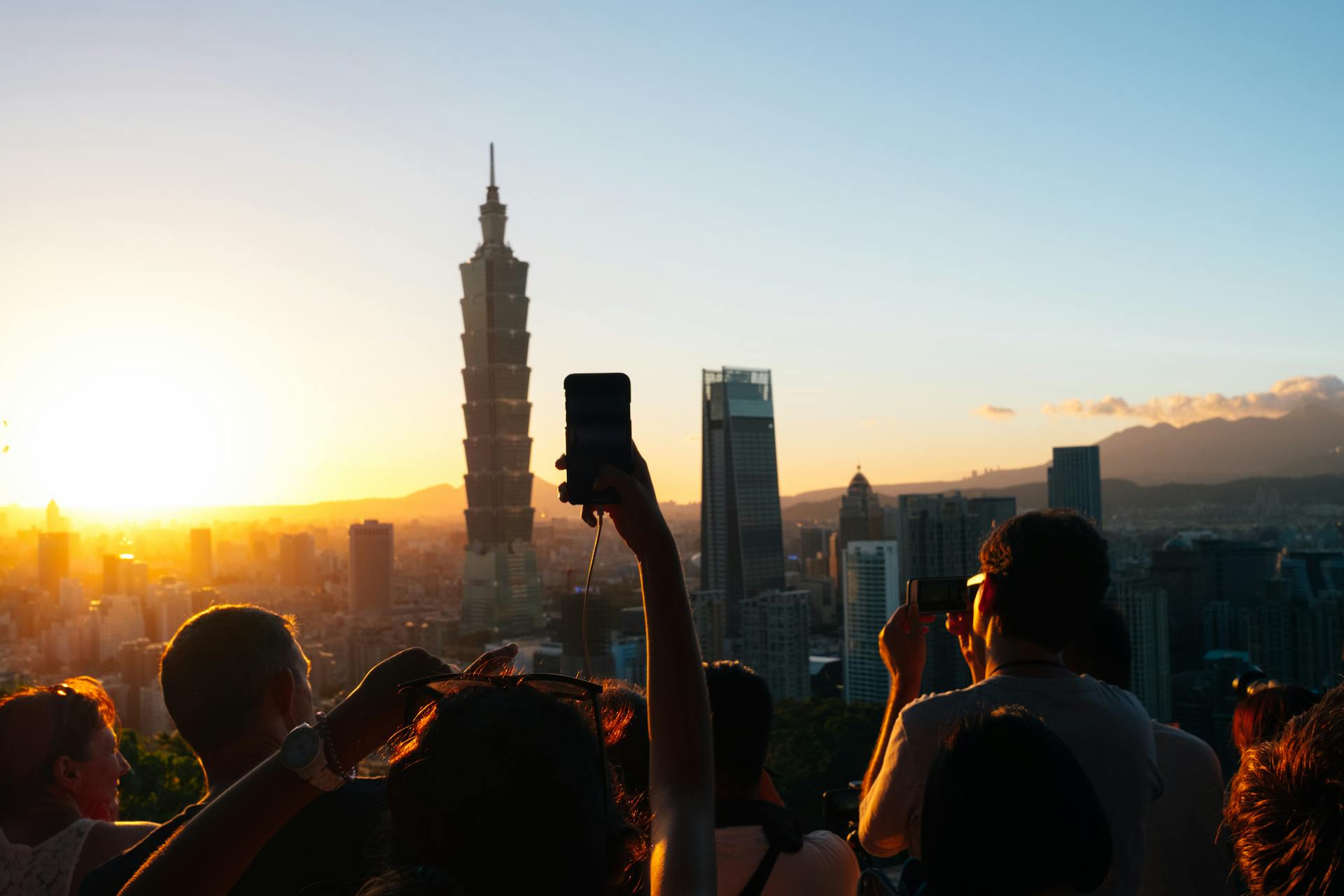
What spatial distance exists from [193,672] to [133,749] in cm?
719

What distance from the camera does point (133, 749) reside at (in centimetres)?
748

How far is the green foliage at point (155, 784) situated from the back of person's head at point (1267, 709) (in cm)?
661

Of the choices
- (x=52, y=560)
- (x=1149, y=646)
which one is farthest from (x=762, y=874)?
(x=52, y=560)

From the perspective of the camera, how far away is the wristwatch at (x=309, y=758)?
96cm

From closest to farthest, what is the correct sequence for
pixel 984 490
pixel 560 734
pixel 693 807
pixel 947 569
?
pixel 560 734 → pixel 693 807 → pixel 947 569 → pixel 984 490

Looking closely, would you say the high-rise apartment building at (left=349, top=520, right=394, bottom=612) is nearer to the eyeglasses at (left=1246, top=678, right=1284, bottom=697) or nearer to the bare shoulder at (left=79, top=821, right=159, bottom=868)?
the bare shoulder at (left=79, top=821, right=159, bottom=868)

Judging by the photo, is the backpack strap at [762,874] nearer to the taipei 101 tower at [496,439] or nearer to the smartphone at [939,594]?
the smartphone at [939,594]

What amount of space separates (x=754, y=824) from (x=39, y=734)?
1.27 meters

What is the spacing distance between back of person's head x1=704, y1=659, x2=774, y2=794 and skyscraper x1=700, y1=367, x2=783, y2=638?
39.0 meters

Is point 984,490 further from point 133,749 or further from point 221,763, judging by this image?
point 221,763

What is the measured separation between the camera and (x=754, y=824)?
4.60 ft

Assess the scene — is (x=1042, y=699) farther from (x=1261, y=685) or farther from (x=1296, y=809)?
(x=1261, y=685)

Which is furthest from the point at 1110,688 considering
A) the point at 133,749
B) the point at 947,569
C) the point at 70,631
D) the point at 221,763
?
the point at 947,569

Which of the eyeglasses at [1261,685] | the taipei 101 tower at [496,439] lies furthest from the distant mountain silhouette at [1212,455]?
the eyeglasses at [1261,685]
